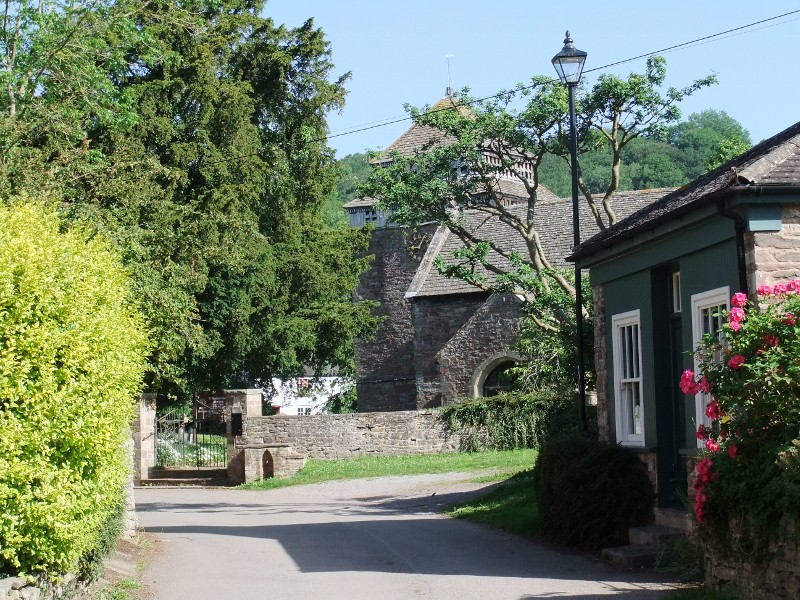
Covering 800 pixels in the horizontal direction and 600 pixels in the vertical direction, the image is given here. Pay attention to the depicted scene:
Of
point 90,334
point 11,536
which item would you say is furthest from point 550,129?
point 11,536

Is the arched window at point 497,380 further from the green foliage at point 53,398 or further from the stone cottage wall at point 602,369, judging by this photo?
the green foliage at point 53,398

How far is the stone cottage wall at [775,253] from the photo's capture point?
36.1 ft

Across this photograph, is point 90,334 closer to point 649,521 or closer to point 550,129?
point 649,521

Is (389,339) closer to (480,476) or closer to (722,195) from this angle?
(480,476)

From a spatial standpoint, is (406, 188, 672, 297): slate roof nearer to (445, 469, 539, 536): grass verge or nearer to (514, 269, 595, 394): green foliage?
→ (514, 269, 595, 394): green foliage

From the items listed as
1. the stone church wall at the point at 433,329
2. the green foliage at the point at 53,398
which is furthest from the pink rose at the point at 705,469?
the stone church wall at the point at 433,329

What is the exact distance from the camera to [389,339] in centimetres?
4850

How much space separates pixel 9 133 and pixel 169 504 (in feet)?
40.7

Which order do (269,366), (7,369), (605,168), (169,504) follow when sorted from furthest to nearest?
(605,168)
(269,366)
(169,504)
(7,369)

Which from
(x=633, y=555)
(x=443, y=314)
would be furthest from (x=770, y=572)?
(x=443, y=314)

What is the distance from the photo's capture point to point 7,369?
852 cm

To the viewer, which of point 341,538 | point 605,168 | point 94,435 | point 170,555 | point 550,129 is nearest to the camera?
point 94,435

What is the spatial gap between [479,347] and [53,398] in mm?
29765

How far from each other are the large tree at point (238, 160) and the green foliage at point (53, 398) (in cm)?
976
